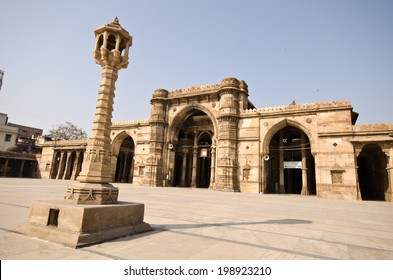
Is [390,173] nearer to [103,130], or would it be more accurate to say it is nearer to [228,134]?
[228,134]

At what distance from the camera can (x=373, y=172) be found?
22328 mm

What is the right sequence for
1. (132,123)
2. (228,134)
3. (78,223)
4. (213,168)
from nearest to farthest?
(78,223)
(228,134)
(213,168)
(132,123)

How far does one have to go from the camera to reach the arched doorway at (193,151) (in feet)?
92.1

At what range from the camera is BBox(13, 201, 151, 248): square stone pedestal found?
345 cm

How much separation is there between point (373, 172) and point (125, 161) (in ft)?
102

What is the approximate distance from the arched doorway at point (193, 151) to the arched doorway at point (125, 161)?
794 cm

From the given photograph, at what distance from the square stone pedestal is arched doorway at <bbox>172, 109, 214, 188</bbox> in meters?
22.6

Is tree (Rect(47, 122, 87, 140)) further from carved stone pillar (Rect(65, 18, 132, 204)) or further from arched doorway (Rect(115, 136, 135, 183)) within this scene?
carved stone pillar (Rect(65, 18, 132, 204))

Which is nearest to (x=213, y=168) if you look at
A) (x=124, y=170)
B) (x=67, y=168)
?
(x=124, y=170)

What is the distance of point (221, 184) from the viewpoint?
21.3 m

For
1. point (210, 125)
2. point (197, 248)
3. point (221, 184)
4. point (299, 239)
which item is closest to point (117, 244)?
point (197, 248)
